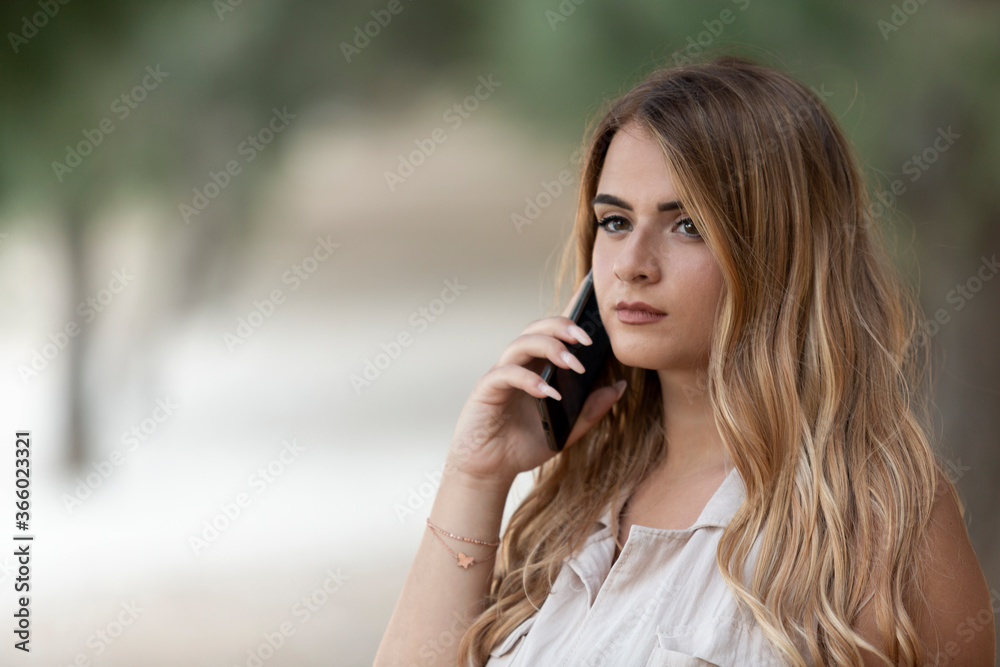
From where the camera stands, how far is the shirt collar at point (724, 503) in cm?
138

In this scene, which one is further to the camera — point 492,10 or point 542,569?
point 492,10

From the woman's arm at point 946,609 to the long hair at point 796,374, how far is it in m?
0.02

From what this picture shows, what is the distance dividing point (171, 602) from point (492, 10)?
3155 mm

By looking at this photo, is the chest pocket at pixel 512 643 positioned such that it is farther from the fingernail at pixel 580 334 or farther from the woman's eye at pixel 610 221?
the woman's eye at pixel 610 221

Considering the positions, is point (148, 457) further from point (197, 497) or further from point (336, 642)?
point (336, 642)

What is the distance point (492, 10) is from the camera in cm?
357

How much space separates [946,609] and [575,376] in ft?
2.59

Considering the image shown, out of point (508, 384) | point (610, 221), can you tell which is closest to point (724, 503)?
point (508, 384)

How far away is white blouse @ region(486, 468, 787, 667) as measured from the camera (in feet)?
4.00

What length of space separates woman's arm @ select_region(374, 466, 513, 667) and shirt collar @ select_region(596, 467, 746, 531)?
0.45 metres

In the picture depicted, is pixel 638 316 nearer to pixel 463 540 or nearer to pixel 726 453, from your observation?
pixel 726 453

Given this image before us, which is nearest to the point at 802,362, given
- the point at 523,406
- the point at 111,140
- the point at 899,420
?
the point at 899,420

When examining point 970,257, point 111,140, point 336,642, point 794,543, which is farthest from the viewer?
point 111,140

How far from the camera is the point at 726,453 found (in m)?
1.49
